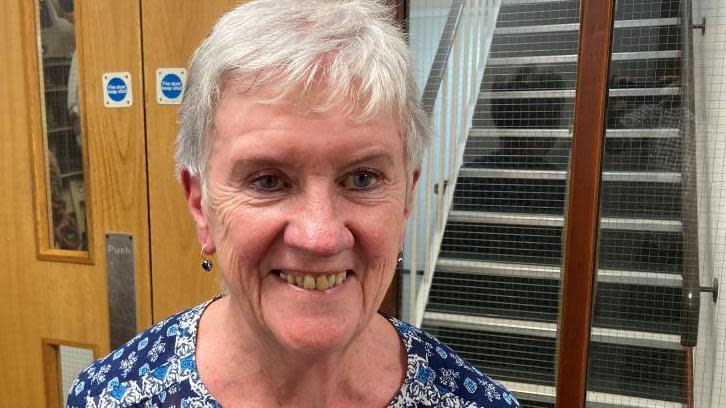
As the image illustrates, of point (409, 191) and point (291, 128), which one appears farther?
point (409, 191)

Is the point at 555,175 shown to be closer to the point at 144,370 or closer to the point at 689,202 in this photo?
the point at 689,202

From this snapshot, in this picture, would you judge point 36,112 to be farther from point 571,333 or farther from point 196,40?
point 571,333

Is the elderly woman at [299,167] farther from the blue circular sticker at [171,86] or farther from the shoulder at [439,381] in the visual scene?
the blue circular sticker at [171,86]

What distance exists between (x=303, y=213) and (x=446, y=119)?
1.14 metres

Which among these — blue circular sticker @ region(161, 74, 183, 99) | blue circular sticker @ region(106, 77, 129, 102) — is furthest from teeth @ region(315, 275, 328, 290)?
blue circular sticker @ region(106, 77, 129, 102)

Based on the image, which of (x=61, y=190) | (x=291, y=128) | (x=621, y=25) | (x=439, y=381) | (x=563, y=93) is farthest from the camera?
(x=61, y=190)

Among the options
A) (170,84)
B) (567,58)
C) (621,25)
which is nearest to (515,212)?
(567,58)

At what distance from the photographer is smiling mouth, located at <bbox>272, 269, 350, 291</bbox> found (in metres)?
0.73

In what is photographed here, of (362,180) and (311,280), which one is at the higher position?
(362,180)

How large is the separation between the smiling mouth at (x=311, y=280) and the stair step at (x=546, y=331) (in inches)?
40.2

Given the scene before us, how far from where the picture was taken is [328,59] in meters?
0.70

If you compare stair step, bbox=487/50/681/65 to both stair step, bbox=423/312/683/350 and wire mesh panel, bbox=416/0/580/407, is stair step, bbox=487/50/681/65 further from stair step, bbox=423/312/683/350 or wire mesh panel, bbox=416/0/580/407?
stair step, bbox=423/312/683/350

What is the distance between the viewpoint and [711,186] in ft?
4.91

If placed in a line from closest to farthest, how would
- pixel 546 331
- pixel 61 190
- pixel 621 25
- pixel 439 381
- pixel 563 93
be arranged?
pixel 439 381 < pixel 621 25 < pixel 563 93 < pixel 546 331 < pixel 61 190
